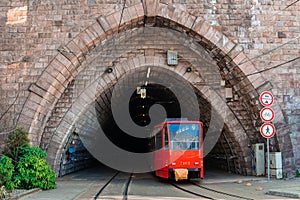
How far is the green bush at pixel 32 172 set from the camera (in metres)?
10.2

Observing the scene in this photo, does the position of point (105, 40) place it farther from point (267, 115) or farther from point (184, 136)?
point (267, 115)

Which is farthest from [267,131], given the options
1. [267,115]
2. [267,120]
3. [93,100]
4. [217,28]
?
[93,100]

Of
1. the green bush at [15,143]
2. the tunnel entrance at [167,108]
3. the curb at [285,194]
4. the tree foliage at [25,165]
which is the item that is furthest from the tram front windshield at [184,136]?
the green bush at [15,143]

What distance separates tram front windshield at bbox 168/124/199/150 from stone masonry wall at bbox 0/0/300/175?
9.76ft

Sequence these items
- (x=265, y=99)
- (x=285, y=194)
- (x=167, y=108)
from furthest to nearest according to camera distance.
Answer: (x=167, y=108)
(x=265, y=99)
(x=285, y=194)

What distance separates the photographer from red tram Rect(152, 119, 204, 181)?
1233 cm

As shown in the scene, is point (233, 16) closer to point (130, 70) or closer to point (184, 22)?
point (184, 22)

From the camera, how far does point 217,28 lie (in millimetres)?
13508

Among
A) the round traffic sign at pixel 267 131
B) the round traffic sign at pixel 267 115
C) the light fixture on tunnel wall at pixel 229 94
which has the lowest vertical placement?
the round traffic sign at pixel 267 131

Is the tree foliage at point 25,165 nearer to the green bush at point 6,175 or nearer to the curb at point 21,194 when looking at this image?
the curb at point 21,194

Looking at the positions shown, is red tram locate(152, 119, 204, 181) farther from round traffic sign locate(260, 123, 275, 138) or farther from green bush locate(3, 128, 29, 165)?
green bush locate(3, 128, 29, 165)

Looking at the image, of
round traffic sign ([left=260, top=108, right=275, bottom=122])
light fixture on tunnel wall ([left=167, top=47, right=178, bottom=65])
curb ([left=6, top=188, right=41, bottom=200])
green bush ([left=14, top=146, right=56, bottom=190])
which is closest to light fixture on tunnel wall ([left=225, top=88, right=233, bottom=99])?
light fixture on tunnel wall ([left=167, top=47, right=178, bottom=65])

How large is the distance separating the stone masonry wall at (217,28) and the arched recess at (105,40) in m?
0.24

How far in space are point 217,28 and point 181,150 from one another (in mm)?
4615
